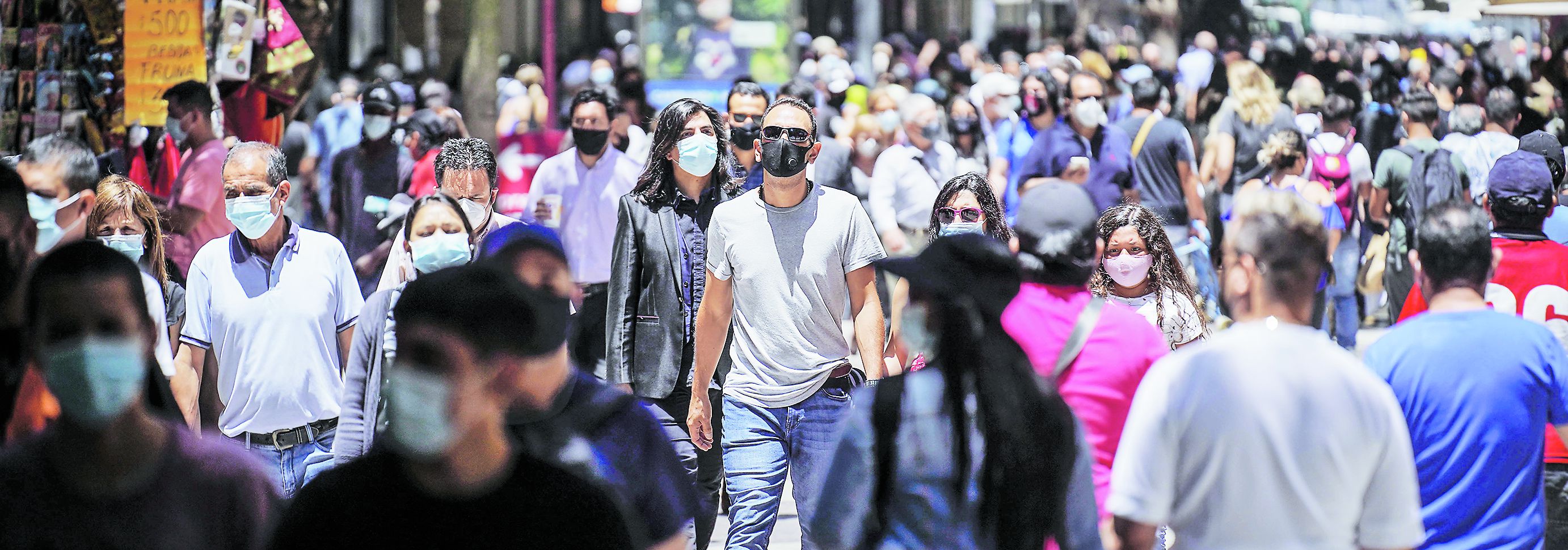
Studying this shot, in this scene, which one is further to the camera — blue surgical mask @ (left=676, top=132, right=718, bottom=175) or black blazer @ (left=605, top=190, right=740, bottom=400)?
blue surgical mask @ (left=676, top=132, right=718, bottom=175)

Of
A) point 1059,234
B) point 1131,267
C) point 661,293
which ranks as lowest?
point 661,293

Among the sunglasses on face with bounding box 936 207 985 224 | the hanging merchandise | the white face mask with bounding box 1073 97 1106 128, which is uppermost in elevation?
the hanging merchandise

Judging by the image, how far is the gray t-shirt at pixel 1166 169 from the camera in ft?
33.0

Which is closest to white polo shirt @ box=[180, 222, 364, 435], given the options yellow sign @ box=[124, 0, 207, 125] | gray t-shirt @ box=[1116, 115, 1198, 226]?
yellow sign @ box=[124, 0, 207, 125]

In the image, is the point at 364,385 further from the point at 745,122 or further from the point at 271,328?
the point at 745,122

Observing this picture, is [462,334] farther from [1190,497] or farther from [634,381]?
[634,381]

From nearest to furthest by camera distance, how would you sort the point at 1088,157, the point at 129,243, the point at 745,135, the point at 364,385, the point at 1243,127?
1. the point at 364,385
2. the point at 129,243
3. the point at 745,135
4. the point at 1088,157
5. the point at 1243,127

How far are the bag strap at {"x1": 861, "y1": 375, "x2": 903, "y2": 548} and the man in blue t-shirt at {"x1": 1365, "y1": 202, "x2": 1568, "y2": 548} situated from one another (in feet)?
4.58

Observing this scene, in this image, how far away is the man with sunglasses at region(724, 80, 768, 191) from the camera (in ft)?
24.2

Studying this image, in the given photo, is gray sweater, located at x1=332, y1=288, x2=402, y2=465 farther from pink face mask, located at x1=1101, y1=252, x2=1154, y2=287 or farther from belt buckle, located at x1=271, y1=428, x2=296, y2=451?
pink face mask, located at x1=1101, y1=252, x2=1154, y2=287

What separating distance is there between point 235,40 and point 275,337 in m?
3.90

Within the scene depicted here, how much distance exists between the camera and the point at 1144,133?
10.4 m

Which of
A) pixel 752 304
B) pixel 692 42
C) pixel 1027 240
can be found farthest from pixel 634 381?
pixel 692 42

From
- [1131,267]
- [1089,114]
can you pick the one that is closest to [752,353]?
[1131,267]
